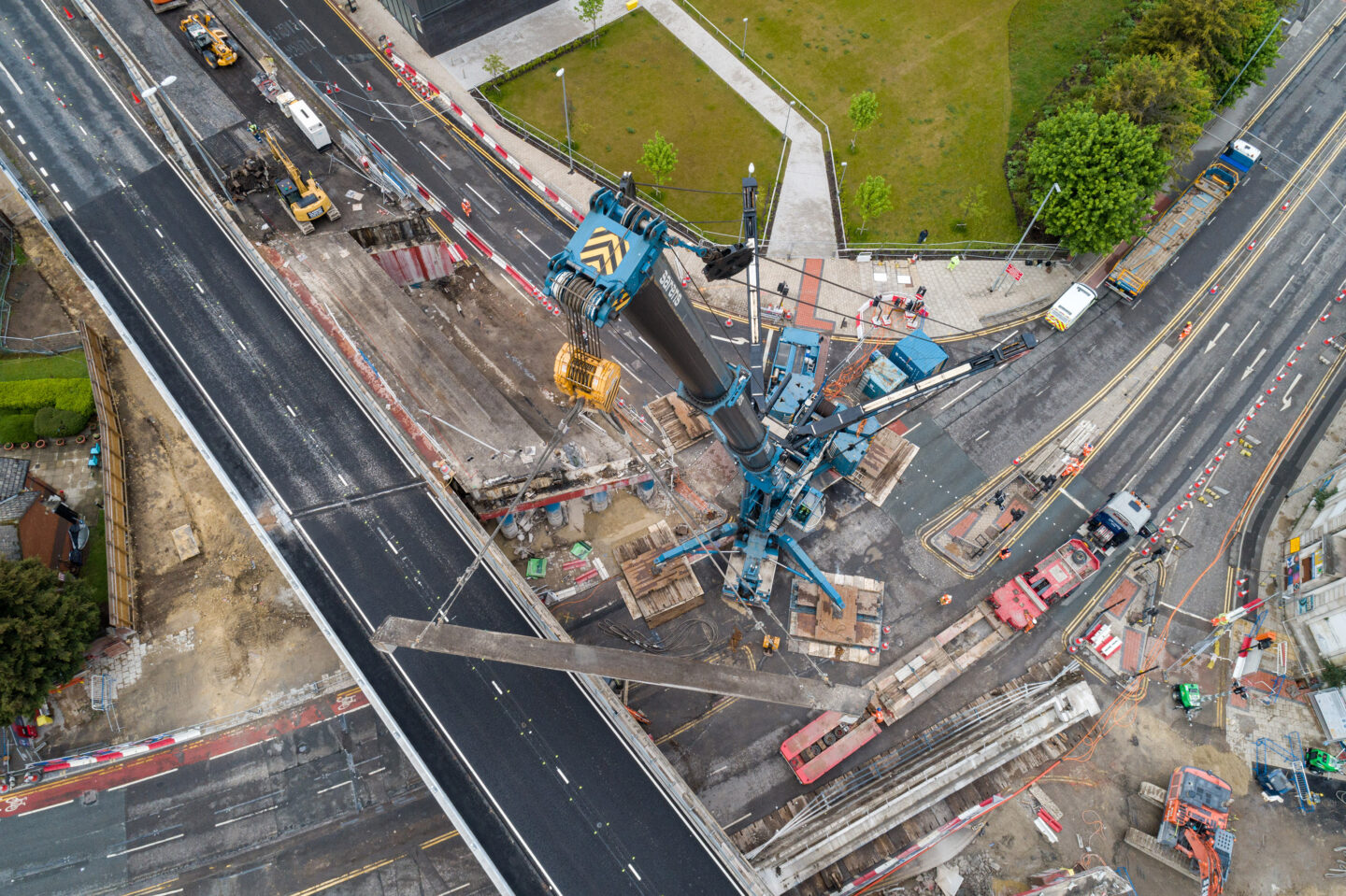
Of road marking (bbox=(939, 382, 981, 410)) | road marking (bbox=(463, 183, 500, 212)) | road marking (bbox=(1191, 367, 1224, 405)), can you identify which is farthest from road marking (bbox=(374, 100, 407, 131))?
road marking (bbox=(1191, 367, 1224, 405))

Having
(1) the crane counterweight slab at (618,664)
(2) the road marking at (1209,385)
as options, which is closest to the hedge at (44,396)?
(1) the crane counterweight slab at (618,664)

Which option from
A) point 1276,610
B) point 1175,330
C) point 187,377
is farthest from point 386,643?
point 1175,330

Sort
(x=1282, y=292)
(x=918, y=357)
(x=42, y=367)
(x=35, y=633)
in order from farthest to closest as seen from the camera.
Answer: (x=1282, y=292) → (x=918, y=357) → (x=42, y=367) → (x=35, y=633)

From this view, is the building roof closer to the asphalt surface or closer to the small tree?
the asphalt surface

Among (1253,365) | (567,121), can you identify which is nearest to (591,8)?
(567,121)

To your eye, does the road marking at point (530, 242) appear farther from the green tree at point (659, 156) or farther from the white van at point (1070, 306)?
the white van at point (1070, 306)

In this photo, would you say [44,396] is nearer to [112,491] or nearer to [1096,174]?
[112,491]
